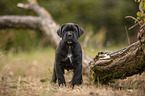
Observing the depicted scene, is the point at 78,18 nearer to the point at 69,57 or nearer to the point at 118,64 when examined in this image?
the point at 69,57

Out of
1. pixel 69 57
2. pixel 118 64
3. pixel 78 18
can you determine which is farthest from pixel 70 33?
pixel 78 18

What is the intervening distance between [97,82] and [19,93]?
162 centimetres

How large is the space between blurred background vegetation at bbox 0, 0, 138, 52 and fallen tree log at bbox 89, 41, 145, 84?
13.9ft

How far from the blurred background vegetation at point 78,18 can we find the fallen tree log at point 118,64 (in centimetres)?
422

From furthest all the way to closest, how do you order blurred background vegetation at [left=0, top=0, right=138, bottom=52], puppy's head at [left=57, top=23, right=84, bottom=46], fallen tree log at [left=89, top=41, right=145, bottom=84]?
blurred background vegetation at [left=0, top=0, right=138, bottom=52]
puppy's head at [left=57, top=23, right=84, bottom=46]
fallen tree log at [left=89, top=41, right=145, bottom=84]

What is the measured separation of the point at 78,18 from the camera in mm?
18281

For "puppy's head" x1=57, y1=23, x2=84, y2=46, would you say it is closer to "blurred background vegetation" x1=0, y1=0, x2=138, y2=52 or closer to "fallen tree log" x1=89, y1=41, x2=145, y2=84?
"fallen tree log" x1=89, y1=41, x2=145, y2=84

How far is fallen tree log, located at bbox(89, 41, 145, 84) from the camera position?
3061 millimetres

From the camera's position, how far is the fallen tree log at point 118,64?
3.06 m

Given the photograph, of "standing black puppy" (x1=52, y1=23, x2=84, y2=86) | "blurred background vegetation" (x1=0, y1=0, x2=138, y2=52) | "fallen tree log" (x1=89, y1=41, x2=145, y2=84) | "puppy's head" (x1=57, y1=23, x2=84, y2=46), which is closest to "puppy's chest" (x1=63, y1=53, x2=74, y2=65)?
"standing black puppy" (x1=52, y1=23, x2=84, y2=86)

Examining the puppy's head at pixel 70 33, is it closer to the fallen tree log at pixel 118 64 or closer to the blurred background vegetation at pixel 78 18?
the fallen tree log at pixel 118 64

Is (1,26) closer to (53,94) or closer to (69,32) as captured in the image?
(69,32)

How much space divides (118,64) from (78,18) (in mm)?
15378

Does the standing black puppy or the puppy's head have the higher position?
the puppy's head
